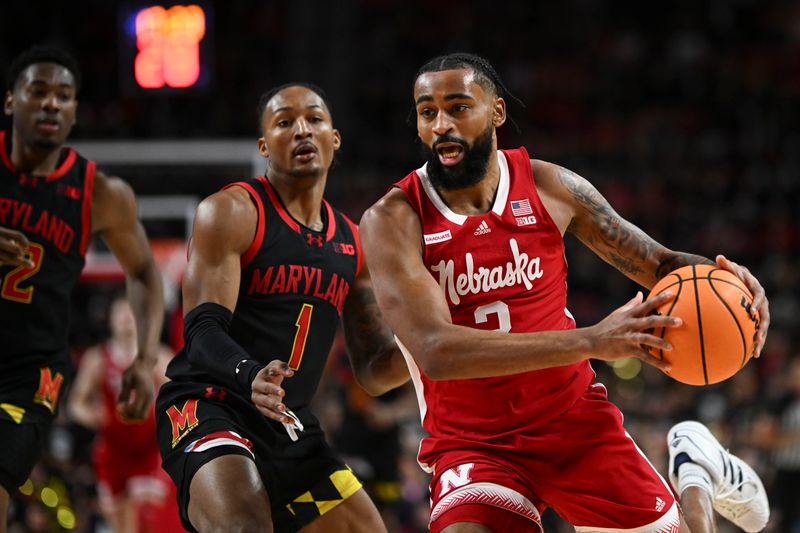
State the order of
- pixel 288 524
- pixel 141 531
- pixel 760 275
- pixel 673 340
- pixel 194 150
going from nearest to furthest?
pixel 673 340 < pixel 288 524 < pixel 141 531 < pixel 194 150 < pixel 760 275

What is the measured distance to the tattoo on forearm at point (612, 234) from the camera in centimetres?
459

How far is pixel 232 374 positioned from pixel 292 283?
725mm

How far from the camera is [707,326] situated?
12.6ft

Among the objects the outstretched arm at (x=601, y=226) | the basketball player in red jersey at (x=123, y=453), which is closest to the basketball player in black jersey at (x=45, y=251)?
the outstretched arm at (x=601, y=226)

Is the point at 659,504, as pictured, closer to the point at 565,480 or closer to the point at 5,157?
the point at 565,480

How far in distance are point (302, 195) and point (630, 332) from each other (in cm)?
210

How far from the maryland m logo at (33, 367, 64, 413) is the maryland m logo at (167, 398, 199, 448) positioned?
811 millimetres

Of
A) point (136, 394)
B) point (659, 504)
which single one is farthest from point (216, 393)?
point (659, 504)

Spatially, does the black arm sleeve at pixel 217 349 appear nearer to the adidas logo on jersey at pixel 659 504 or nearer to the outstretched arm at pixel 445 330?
the outstretched arm at pixel 445 330

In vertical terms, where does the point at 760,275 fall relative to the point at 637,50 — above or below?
below

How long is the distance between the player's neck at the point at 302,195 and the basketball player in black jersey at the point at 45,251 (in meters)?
0.96

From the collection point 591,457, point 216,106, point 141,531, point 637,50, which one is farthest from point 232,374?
point 637,50

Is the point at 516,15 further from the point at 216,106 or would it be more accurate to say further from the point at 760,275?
the point at 760,275

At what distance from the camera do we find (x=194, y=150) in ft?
36.6
